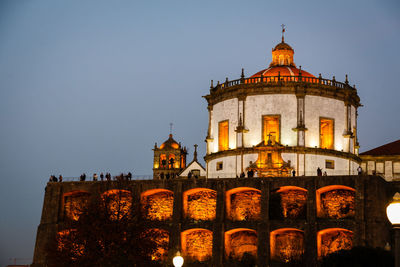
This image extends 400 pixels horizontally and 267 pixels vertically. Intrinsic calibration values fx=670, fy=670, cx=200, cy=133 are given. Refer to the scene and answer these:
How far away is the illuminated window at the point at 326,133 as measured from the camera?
67.6 metres

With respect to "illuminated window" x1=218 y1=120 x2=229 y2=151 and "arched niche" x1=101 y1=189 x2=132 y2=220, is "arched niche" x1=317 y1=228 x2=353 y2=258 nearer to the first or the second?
"illuminated window" x1=218 y1=120 x2=229 y2=151

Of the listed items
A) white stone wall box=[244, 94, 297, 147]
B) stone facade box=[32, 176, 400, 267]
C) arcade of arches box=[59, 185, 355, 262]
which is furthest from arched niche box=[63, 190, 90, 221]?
white stone wall box=[244, 94, 297, 147]

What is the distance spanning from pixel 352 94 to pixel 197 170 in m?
23.9

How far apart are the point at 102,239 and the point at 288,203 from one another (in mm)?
17308

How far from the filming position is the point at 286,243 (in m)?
59.2

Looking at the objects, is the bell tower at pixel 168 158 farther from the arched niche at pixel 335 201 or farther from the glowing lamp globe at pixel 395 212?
the glowing lamp globe at pixel 395 212

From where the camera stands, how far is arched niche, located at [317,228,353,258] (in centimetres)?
5725

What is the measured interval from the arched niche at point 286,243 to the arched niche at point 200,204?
6.62 meters

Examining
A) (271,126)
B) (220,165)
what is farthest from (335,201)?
(220,165)

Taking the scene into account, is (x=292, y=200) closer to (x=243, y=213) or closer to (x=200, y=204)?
(x=243, y=213)

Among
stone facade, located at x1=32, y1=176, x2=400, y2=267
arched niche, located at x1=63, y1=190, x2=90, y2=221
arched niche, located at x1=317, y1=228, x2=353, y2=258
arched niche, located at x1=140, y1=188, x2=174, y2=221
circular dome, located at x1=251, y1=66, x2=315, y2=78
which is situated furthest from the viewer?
circular dome, located at x1=251, y1=66, x2=315, y2=78

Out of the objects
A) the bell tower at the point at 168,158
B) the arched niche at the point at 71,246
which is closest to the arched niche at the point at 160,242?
the arched niche at the point at 71,246

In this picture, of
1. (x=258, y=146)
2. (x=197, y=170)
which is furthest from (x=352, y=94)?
(x=197, y=170)

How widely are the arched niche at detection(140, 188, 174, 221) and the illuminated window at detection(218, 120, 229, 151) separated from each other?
27.7 feet
